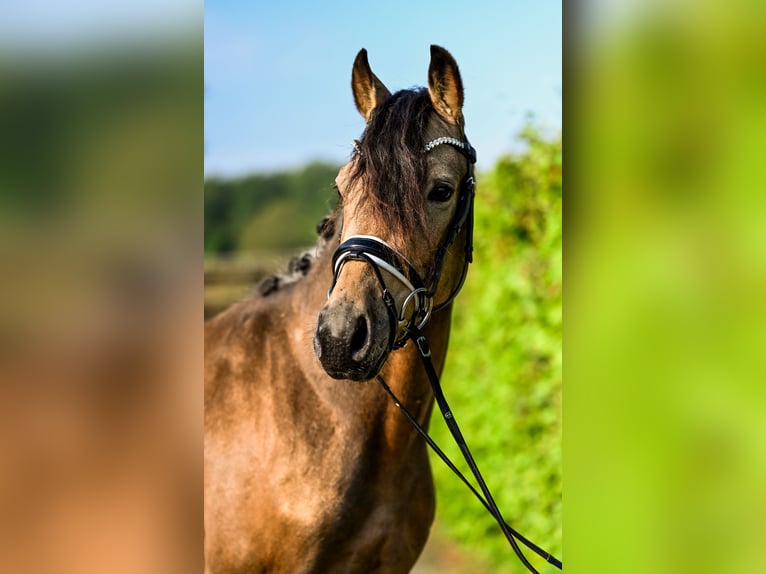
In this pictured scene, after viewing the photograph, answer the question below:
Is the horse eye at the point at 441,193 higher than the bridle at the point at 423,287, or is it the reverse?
the horse eye at the point at 441,193

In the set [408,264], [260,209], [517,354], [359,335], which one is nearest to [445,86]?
[408,264]

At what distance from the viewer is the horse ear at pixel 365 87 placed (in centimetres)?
281

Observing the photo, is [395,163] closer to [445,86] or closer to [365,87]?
[445,86]

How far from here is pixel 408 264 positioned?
239 centimetres

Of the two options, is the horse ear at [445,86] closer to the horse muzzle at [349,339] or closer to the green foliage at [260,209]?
the horse muzzle at [349,339]

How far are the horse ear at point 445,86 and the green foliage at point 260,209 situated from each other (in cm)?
1665

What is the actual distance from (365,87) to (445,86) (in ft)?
1.12
